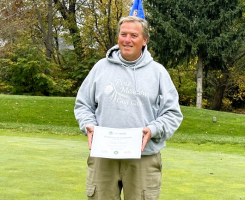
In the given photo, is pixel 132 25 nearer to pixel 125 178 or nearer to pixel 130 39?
pixel 130 39

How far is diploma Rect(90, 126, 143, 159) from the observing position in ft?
7.09

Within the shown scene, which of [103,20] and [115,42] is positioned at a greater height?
[103,20]

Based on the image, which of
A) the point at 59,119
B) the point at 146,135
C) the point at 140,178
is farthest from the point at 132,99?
the point at 59,119

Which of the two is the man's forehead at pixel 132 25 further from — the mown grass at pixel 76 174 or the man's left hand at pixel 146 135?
the mown grass at pixel 76 174

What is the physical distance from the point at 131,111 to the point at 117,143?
0.22 metres

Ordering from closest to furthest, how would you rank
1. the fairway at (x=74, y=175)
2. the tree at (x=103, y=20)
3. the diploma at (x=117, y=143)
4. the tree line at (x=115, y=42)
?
the diploma at (x=117, y=143) < the fairway at (x=74, y=175) < the tree line at (x=115, y=42) < the tree at (x=103, y=20)

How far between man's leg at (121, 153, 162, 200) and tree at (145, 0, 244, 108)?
1739cm

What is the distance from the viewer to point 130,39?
2316 mm

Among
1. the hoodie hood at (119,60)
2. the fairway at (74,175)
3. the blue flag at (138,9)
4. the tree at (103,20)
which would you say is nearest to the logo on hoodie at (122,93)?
the hoodie hood at (119,60)

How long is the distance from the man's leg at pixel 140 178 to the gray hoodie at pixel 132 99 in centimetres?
8

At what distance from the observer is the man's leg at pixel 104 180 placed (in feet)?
7.54

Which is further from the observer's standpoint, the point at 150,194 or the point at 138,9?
the point at 138,9

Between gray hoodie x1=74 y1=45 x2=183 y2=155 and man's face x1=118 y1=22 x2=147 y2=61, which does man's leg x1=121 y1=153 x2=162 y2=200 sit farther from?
man's face x1=118 y1=22 x2=147 y2=61

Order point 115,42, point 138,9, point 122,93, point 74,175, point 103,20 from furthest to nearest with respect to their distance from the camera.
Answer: point 115,42
point 103,20
point 138,9
point 74,175
point 122,93
